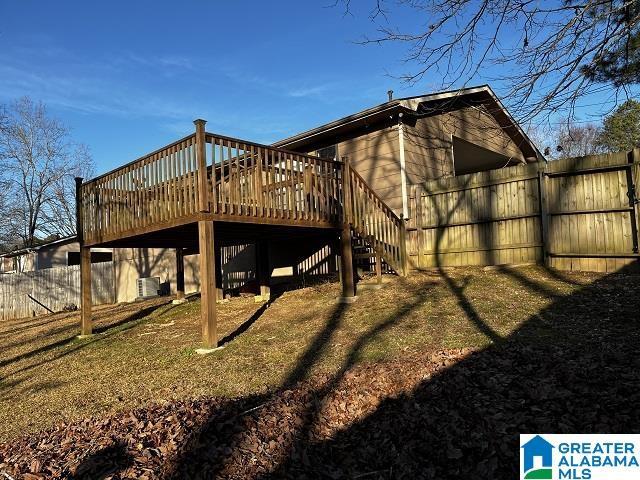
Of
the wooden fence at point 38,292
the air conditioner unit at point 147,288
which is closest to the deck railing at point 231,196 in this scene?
the air conditioner unit at point 147,288

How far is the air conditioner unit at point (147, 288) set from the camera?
56.8ft

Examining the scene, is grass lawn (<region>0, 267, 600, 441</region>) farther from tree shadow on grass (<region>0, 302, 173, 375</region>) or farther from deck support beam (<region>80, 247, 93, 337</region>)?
deck support beam (<region>80, 247, 93, 337</region>)

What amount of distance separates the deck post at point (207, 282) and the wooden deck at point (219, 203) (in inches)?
0.6

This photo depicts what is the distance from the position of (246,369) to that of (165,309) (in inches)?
259

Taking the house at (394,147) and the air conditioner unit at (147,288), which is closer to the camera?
the house at (394,147)

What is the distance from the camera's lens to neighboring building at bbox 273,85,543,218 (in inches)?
454

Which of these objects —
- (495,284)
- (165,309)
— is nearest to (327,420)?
(495,284)

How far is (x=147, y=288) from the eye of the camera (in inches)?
→ 683

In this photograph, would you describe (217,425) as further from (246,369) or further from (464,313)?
(464,313)

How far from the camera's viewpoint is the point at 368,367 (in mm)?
5168

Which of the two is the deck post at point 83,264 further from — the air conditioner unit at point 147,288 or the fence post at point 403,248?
the air conditioner unit at point 147,288

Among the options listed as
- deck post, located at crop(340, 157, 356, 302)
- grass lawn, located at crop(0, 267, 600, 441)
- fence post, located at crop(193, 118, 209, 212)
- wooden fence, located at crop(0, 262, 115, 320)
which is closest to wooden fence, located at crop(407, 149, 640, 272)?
grass lawn, located at crop(0, 267, 600, 441)

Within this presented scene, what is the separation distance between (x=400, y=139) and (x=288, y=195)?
4.37m

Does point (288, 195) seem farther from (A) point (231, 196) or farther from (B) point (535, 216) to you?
(B) point (535, 216)
